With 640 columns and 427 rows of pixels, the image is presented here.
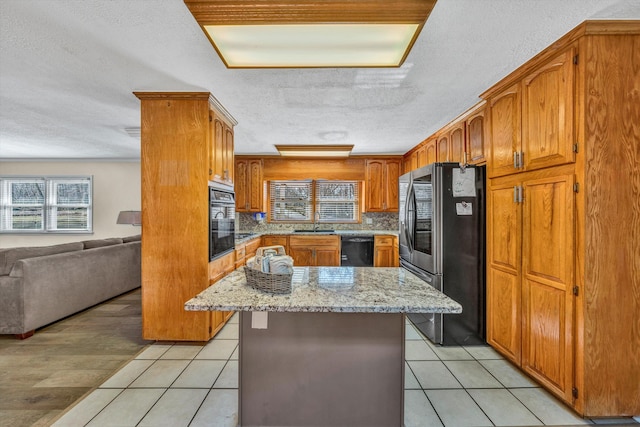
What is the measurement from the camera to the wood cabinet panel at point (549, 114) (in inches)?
69.8

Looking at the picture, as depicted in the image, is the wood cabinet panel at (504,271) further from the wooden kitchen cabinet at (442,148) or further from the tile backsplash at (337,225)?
the tile backsplash at (337,225)

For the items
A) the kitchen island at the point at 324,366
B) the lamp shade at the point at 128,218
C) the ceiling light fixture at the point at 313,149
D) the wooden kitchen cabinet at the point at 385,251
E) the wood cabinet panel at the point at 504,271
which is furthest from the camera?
the lamp shade at the point at 128,218

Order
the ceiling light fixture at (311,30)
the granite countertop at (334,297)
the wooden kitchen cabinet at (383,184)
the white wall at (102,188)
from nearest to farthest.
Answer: the granite countertop at (334,297) → the ceiling light fixture at (311,30) → the wooden kitchen cabinet at (383,184) → the white wall at (102,188)

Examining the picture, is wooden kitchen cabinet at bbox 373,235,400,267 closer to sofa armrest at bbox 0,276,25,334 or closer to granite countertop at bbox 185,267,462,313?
granite countertop at bbox 185,267,462,313

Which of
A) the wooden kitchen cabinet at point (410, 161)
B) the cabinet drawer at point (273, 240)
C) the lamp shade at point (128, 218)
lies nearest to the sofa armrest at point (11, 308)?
the lamp shade at point (128, 218)

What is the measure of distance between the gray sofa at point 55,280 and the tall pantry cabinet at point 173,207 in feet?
4.24

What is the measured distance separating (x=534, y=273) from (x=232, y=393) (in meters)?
2.27

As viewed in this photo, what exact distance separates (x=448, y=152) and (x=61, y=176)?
7508 mm

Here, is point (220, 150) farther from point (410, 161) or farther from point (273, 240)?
point (410, 161)

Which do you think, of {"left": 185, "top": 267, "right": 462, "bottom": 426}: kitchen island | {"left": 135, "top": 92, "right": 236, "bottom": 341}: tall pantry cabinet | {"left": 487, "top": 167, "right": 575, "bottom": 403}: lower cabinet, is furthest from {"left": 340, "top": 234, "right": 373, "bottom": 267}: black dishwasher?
{"left": 185, "top": 267, "right": 462, "bottom": 426}: kitchen island

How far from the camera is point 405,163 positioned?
5.08m

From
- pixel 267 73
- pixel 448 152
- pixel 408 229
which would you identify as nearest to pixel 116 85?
pixel 267 73

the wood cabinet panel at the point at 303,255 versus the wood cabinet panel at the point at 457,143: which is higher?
the wood cabinet panel at the point at 457,143

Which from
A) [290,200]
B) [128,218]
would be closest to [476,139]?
[290,200]
